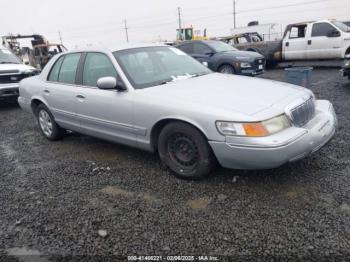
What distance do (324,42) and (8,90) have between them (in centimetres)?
1092

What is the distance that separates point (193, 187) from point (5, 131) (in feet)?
16.0

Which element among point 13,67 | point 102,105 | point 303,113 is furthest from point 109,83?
point 13,67

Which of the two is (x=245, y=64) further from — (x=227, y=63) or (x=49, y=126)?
(x=49, y=126)

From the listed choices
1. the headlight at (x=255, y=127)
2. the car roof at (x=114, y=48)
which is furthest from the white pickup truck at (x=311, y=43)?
the headlight at (x=255, y=127)

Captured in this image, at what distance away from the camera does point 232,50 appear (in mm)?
11070

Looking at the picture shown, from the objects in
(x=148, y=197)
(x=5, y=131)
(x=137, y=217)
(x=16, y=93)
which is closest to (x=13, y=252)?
(x=137, y=217)

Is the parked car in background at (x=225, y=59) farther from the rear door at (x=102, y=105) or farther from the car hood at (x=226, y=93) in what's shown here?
the rear door at (x=102, y=105)

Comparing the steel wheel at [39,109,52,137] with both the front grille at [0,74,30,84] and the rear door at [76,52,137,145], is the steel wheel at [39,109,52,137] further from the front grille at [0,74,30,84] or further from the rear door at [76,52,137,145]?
the front grille at [0,74,30,84]

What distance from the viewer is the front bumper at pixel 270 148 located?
2.96 meters

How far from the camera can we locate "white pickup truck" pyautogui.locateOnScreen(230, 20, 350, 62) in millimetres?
11812

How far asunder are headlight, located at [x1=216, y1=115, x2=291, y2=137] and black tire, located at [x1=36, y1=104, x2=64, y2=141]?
329 centimetres

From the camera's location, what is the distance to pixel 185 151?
3.60 m

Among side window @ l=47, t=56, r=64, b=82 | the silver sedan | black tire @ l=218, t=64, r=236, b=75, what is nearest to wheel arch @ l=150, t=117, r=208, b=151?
the silver sedan

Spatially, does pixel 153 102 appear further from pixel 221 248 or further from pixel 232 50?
pixel 232 50
